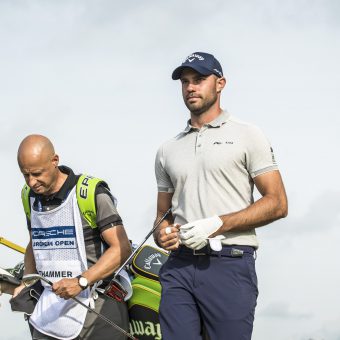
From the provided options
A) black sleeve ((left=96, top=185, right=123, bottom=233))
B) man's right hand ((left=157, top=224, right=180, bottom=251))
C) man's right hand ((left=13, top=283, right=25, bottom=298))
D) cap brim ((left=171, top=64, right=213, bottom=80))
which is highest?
cap brim ((left=171, top=64, right=213, bottom=80))

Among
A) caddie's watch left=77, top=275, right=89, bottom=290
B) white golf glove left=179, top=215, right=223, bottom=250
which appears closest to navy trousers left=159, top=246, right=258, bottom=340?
white golf glove left=179, top=215, right=223, bottom=250

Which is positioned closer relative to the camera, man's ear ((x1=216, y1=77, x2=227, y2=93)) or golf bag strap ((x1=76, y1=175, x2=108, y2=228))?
man's ear ((x1=216, y1=77, x2=227, y2=93))

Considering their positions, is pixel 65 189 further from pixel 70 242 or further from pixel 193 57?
pixel 193 57

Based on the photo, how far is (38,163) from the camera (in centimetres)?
702

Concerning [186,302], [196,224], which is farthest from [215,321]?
[196,224]

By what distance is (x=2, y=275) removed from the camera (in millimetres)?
7625

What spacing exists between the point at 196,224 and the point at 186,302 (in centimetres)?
59

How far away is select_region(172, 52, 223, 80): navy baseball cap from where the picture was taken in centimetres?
651

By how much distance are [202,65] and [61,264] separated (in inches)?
80.5

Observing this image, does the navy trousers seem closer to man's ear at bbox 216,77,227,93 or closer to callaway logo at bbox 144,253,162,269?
man's ear at bbox 216,77,227,93

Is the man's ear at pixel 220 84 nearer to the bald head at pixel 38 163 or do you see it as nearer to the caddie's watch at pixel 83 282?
the bald head at pixel 38 163

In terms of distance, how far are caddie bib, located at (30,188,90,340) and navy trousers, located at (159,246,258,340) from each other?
1.15 metres

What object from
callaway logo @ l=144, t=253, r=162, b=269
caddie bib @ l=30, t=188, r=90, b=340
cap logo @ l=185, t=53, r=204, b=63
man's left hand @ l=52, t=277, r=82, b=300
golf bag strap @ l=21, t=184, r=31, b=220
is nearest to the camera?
cap logo @ l=185, t=53, r=204, b=63

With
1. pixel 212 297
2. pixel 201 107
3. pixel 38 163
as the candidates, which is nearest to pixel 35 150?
pixel 38 163
